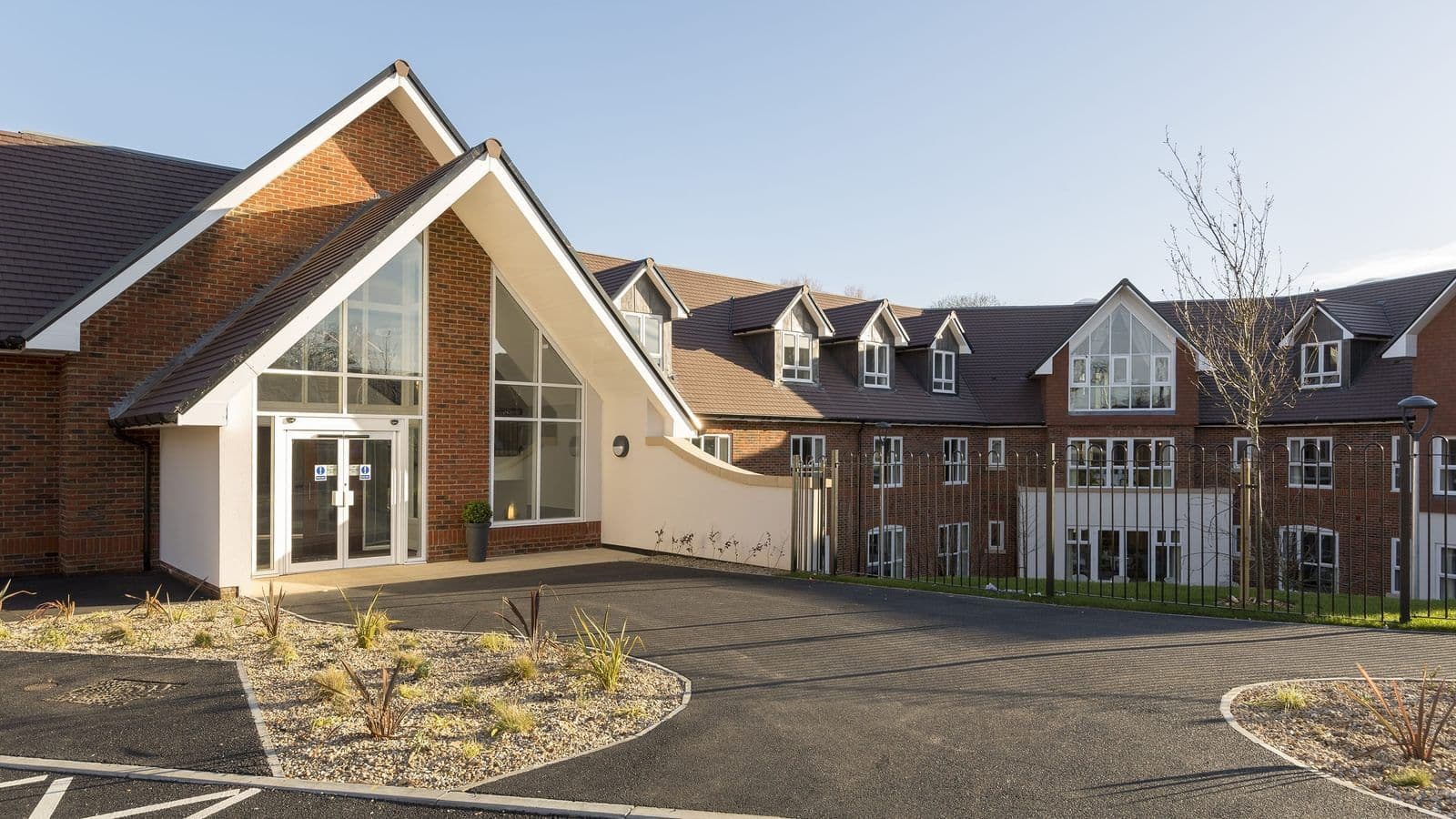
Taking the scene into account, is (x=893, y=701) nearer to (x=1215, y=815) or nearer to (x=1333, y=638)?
(x=1215, y=815)

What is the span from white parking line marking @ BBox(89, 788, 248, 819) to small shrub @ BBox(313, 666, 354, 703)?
141cm

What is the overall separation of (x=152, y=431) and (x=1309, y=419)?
28009 mm

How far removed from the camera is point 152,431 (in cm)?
1280

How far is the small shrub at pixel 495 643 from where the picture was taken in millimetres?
8211

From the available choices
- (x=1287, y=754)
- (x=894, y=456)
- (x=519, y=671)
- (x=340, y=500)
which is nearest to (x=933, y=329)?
(x=894, y=456)

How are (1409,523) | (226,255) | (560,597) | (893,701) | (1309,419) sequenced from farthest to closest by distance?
(1309,419), (226,255), (560,597), (1409,523), (893,701)

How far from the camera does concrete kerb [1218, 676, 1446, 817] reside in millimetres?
5062

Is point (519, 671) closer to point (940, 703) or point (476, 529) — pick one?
point (940, 703)

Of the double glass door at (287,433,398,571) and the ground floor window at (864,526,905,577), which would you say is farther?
the ground floor window at (864,526,905,577)

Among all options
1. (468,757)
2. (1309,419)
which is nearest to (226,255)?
(468,757)

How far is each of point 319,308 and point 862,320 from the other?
1900 cm

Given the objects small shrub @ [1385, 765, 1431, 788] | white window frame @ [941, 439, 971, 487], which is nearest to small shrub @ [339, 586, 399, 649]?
small shrub @ [1385, 765, 1431, 788]

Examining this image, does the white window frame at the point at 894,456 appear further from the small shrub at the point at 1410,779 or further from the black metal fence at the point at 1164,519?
the small shrub at the point at 1410,779

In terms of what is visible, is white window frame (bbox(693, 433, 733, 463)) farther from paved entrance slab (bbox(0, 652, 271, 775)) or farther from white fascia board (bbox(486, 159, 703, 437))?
paved entrance slab (bbox(0, 652, 271, 775))
